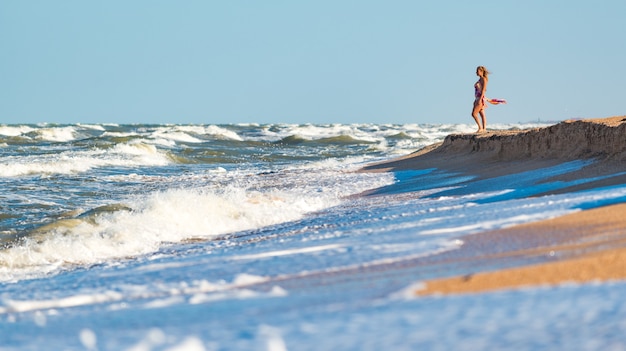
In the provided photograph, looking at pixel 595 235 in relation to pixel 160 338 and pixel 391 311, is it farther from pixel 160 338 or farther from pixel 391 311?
pixel 160 338

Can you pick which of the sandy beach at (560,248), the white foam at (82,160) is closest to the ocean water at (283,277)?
the sandy beach at (560,248)

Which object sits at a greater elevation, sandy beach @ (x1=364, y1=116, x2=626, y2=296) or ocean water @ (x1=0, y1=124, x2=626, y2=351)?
sandy beach @ (x1=364, y1=116, x2=626, y2=296)

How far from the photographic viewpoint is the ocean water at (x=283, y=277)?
9.02 feet

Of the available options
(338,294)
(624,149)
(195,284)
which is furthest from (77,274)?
(624,149)

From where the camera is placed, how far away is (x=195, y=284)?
13.9 ft

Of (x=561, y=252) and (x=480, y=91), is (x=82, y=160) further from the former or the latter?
(x=561, y=252)

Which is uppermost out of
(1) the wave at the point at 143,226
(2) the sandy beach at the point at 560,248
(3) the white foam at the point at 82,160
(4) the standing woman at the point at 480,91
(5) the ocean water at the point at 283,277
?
(4) the standing woman at the point at 480,91

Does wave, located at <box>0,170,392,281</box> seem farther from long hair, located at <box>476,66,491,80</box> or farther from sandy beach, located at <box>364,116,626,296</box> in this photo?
long hair, located at <box>476,66,491,80</box>

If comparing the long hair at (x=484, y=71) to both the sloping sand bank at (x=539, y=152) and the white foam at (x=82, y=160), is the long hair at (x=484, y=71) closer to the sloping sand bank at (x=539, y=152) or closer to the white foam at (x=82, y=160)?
the sloping sand bank at (x=539, y=152)

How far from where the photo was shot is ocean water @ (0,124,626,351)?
9.02 ft

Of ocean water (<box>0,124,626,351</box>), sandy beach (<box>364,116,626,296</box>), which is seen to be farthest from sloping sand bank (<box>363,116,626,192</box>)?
ocean water (<box>0,124,626,351</box>)

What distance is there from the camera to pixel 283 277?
4152 mm

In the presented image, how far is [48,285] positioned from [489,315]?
10.3 ft

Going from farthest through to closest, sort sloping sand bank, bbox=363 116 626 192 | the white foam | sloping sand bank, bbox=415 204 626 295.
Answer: the white foam
sloping sand bank, bbox=363 116 626 192
sloping sand bank, bbox=415 204 626 295
